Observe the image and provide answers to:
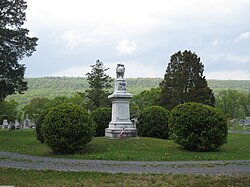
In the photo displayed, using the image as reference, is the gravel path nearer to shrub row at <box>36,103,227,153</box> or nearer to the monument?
shrub row at <box>36,103,227,153</box>

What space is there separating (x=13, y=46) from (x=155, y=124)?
17285mm

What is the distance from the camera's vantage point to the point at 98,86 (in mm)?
42781

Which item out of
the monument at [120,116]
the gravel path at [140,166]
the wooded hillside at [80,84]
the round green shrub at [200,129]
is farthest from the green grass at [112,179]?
the wooded hillside at [80,84]

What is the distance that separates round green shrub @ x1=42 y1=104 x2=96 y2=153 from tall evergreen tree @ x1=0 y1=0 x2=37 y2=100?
55.8ft

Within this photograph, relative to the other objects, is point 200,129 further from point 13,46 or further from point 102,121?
point 13,46

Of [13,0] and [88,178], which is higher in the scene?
[13,0]

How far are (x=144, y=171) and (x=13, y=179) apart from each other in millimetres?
3919

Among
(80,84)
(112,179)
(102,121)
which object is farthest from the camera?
(80,84)

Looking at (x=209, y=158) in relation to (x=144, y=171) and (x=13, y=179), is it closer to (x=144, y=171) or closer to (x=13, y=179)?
(x=144, y=171)

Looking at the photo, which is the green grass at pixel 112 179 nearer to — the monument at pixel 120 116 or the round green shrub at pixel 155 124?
the monument at pixel 120 116

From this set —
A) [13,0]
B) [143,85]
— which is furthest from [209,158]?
[143,85]

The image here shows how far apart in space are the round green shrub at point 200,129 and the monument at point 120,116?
3.71 m

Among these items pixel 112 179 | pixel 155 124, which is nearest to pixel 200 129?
pixel 155 124

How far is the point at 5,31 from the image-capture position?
31.2 m
